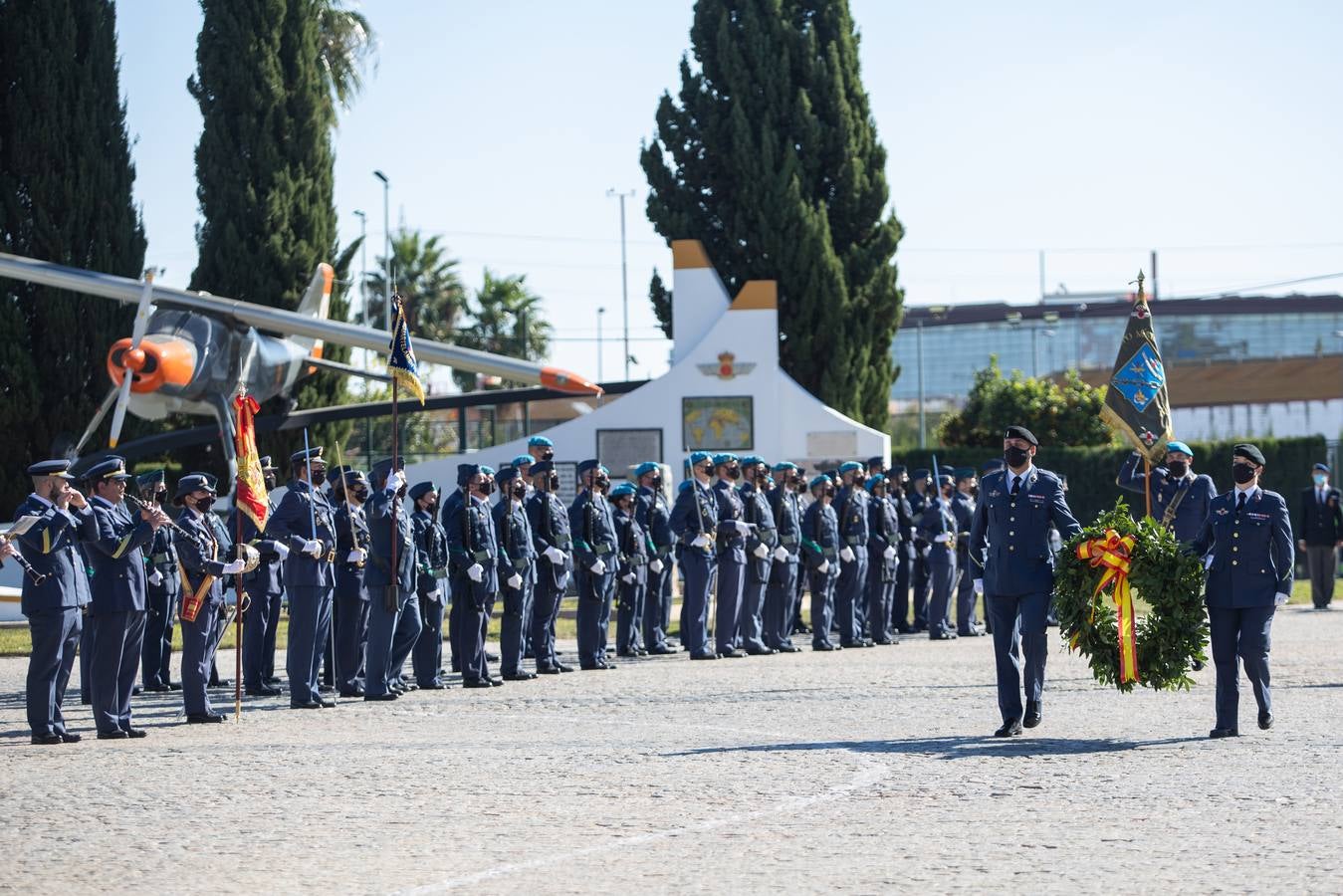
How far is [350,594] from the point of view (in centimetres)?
1377

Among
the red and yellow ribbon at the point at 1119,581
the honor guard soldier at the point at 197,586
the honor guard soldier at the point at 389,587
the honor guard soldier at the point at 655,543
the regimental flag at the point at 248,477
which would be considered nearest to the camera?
the red and yellow ribbon at the point at 1119,581

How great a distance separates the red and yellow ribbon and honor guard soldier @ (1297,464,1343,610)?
564 inches

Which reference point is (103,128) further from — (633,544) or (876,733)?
(876,733)

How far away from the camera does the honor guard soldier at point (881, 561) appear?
1916 centimetres

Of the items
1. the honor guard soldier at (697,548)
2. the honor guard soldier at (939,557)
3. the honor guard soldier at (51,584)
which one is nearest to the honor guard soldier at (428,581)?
the honor guard soldier at (697,548)

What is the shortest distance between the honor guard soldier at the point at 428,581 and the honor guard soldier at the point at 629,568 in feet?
9.18

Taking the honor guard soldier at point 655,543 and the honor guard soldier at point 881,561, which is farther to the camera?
the honor guard soldier at point 881,561

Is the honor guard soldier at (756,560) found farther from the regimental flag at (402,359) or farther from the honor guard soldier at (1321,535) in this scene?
the honor guard soldier at (1321,535)

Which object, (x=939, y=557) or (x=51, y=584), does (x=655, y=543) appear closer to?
(x=939, y=557)

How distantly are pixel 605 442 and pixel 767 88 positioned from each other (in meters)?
9.35

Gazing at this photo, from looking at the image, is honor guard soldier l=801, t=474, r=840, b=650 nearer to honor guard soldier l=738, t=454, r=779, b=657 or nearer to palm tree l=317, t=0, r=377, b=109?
honor guard soldier l=738, t=454, r=779, b=657

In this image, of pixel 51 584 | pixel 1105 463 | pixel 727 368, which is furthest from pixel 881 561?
pixel 1105 463

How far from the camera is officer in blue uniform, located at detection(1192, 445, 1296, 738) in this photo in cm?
1041

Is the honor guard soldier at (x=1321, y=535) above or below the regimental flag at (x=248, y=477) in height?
below
